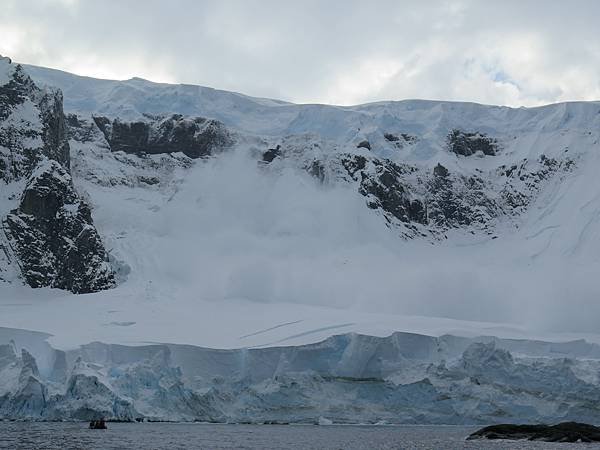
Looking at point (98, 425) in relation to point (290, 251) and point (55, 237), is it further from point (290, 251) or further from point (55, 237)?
point (290, 251)

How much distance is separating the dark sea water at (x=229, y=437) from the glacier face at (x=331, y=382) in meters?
1.39

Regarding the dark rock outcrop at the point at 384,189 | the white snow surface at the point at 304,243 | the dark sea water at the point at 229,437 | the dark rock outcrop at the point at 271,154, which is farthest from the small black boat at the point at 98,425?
the dark rock outcrop at the point at 271,154

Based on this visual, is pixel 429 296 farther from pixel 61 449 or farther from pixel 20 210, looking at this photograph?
pixel 61 449

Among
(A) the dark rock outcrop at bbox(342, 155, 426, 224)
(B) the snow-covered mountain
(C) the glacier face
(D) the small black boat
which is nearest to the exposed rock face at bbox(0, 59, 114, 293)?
(B) the snow-covered mountain

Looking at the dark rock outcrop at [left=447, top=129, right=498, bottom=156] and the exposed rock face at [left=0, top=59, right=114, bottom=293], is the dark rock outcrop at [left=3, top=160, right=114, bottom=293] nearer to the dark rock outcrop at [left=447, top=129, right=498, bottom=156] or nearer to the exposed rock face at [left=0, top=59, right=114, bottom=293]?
the exposed rock face at [left=0, top=59, right=114, bottom=293]

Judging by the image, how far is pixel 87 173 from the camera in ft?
360

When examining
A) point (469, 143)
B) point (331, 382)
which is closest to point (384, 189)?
point (469, 143)

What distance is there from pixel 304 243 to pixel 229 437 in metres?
54.1

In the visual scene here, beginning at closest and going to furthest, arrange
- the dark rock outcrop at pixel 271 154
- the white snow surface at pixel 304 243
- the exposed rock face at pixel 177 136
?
the white snow surface at pixel 304 243 < the exposed rock face at pixel 177 136 < the dark rock outcrop at pixel 271 154

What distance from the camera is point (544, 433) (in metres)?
55.6

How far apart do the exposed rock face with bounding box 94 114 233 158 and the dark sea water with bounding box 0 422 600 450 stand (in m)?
57.5

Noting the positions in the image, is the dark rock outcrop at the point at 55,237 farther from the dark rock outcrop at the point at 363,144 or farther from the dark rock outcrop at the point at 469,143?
the dark rock outcrop at the point at 469,143

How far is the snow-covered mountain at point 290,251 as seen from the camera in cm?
6481

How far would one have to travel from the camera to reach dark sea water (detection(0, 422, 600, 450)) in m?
46.6
